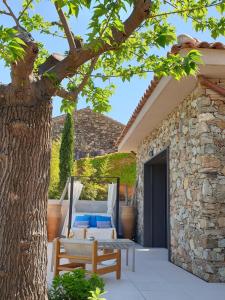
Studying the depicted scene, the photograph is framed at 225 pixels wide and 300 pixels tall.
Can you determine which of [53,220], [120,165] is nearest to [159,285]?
[53,220]

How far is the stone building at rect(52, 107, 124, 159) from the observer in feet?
71.6

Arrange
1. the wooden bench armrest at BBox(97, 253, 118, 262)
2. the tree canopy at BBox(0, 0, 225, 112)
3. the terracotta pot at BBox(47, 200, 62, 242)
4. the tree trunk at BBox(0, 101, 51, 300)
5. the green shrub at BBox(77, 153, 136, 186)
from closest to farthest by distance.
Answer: the tree canopy at BBox(0, 0, 225, 112) → the tree trunk at BBox(0, 101, 51, 300) → the wooden bench armrest at BBox(97, 253, 118, 262) → the terracotta pot at BBox(47, 200, 62, 242) → the green shrub at BBox(77, 153, 136, 186)

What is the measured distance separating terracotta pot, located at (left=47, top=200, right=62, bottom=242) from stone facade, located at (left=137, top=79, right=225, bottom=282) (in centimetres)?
487

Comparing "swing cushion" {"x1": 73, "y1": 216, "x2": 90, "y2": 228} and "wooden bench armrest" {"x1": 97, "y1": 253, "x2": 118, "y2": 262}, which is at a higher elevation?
"swing cushion" {"x1": 73, "y1": 216, "x2": 90, "y2": 228}

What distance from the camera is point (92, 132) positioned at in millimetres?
22531

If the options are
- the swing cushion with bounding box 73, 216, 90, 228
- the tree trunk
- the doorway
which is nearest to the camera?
the tree trunk

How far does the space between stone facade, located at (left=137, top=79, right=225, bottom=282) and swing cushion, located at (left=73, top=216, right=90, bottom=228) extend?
2915mm

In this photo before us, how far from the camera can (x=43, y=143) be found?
2791mm

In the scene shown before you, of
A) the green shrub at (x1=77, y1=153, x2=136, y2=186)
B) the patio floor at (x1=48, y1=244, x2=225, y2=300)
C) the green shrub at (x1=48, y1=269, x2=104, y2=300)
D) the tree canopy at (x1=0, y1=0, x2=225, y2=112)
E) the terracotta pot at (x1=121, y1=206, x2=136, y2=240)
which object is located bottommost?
the patio floor at (x1=48, y1=244, x2=225, y2=300)

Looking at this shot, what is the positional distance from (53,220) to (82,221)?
1841 millimetres

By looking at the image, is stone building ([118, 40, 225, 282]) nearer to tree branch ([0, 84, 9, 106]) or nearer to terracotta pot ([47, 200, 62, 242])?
tree branch ([0, 84, 9, 106])

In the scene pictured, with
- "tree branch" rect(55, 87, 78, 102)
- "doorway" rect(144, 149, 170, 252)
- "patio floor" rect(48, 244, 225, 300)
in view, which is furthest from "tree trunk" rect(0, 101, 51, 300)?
"doorway" rect(144, 149, 170, 252)

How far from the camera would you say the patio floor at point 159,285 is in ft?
14.1

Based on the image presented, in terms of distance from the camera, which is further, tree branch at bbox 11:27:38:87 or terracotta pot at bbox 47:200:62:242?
terracotta pot at bbox 47:200:62:242
